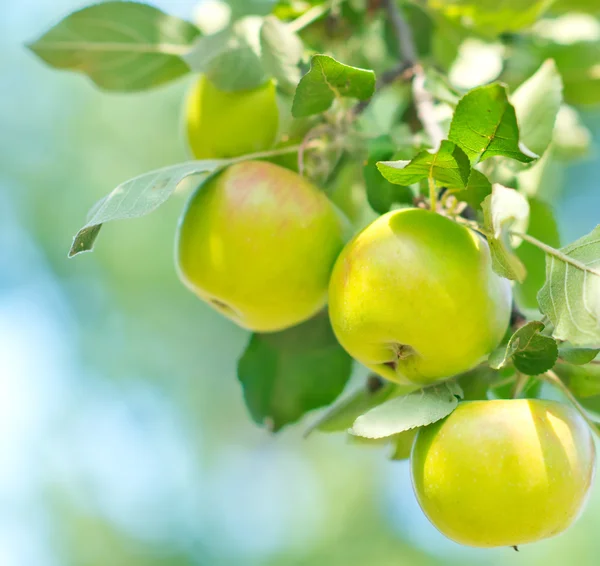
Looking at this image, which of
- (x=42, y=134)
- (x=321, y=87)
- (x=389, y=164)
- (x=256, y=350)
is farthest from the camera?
(x=42, y=134)

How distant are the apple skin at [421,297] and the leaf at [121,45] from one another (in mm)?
550

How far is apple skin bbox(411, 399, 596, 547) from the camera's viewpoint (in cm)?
62

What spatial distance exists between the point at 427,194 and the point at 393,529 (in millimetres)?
4279

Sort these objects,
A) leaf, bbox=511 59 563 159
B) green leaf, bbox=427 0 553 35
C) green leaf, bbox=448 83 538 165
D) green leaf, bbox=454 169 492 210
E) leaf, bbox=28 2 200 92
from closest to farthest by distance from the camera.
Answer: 1. green leaf, bbox=448 83 538 165
2. green leaf, bbox=454 169 492 210
3. leaf, bbox=511 59 563 159
4. leaf, bbox=28 2 200 92
5. green leaf, bbox=427 0 553 35

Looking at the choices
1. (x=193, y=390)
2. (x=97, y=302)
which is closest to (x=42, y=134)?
(x=97, y=302)

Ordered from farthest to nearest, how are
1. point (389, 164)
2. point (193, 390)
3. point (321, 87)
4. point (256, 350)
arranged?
point (193, 390) < point (256, 350) < point (321, 87) < point (389, 164)

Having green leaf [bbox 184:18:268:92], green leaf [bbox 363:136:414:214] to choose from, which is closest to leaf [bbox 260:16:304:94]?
green leaf [bbox 184:18:268:92]

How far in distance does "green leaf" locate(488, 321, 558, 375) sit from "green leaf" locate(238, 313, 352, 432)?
0.33 meters

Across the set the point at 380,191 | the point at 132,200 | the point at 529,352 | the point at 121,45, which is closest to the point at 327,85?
the point at 380,191

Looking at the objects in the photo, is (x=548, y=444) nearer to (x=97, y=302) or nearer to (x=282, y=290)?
(x=282, y=290)

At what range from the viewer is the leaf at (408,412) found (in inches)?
23.9

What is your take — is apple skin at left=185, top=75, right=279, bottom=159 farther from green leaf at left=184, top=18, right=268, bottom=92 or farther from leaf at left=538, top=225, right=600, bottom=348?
leaf at left=538, top=225, right=600, bottom=348

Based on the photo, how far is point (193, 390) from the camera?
523 centimetres

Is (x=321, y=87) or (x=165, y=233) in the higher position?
(x=321, y=87)
